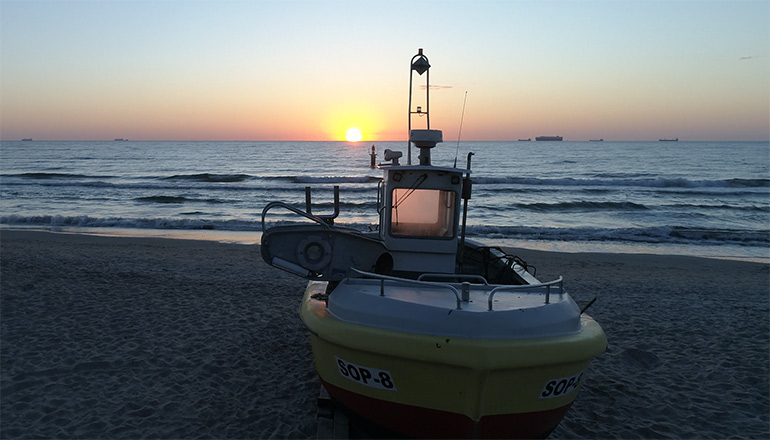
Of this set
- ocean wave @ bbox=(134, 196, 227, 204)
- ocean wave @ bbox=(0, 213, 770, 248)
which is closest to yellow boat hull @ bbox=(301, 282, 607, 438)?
ocean wave @ bbox=(0, 213, 770, 248)

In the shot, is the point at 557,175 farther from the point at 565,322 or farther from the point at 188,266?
the point at 565,322

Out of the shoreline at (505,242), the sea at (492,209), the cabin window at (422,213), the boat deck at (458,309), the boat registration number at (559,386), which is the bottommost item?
the shoreline at (505,242)

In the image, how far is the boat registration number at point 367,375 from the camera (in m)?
4.04

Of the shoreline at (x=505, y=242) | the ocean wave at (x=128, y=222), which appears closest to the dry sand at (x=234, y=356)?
the shoreline at (x=505, y=242)

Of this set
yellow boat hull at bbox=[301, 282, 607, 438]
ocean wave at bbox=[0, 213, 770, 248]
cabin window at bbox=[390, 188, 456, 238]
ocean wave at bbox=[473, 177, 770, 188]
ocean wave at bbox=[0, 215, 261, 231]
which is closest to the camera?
yellow boat hull at bbox=[301, 282, 607, 438]

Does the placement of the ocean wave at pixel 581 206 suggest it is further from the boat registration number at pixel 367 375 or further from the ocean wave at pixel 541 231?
the boat registration number at pixel 367 375

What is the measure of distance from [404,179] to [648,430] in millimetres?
3669

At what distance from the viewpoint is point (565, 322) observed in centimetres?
406

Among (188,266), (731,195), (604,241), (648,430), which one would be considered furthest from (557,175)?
(648,430)

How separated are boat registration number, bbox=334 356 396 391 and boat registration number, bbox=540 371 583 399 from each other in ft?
3.91

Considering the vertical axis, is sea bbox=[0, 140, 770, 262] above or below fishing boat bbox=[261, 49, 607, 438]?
below

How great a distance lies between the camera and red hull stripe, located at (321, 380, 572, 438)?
3885 mm

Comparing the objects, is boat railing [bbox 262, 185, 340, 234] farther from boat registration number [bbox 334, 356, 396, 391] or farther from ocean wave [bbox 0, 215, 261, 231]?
ocean wave [bbox 0, 215, 261, 231]

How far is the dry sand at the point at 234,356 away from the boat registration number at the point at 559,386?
1.27 metres
